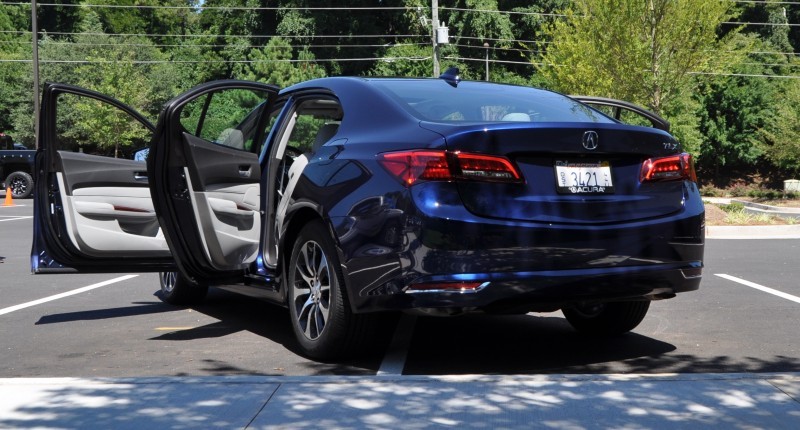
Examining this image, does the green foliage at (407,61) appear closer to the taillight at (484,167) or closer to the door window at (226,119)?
the door window at (226,119)

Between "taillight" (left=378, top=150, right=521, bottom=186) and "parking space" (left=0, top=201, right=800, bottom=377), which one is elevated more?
"taillight" (left=378, top=150, right=521, bottom=186)

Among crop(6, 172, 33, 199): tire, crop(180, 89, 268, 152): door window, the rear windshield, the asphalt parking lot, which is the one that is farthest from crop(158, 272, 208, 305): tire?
crop(6, 172, 33, 199): tire

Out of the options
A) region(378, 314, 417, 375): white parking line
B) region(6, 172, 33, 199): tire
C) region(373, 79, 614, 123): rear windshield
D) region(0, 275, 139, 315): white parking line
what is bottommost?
region(6, 172, 33, 199): tire

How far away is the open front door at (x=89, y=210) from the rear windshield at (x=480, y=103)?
2144 millimetres

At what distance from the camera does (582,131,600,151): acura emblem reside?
5.23 m

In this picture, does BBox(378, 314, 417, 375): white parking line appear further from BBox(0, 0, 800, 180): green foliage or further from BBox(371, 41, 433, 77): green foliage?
BBox(371, 41, 433, 77): green foliage

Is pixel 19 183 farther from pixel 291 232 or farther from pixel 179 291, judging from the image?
pixel 291 232

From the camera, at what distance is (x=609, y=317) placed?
655 cm

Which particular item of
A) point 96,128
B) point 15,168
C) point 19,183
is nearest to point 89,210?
→ point 15,168

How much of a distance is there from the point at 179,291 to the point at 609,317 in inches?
145

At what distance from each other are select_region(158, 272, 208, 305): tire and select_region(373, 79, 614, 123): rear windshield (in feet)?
9.94

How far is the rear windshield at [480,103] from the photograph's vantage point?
567 centimetres

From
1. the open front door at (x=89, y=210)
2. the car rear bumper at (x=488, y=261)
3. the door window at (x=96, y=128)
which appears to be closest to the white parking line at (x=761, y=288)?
the car rear bumper at (x=488, y=261)

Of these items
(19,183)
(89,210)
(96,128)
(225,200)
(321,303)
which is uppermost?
(225,200)
